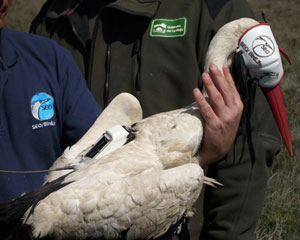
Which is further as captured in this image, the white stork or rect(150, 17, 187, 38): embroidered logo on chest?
rect(150, 17, 187, 38): embroidered logo on chest

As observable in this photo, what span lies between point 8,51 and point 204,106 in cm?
132

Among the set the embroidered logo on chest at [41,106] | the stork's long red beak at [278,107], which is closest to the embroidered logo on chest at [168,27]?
the stork's long red beak at [278,107]

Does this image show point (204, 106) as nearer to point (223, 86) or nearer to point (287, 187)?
point (223, 86)

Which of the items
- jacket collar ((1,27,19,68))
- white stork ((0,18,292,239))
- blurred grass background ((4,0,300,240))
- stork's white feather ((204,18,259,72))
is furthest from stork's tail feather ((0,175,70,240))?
blurred grass background ((4,0,300,240))

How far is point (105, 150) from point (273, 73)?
116 cm

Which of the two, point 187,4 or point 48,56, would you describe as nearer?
point 48,56

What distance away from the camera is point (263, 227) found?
414 cm

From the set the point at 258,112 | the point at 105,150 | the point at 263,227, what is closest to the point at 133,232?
the point at 105,150

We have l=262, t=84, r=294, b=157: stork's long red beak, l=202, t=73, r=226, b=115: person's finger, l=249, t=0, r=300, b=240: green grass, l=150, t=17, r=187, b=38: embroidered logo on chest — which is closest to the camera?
l=202, t=73, r=226, b=115: person's finger

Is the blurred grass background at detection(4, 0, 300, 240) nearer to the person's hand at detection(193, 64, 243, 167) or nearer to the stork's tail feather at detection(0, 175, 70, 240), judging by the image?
the person's hand at detection(193, 64, 243, 167)

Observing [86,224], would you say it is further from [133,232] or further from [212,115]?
[212,115]

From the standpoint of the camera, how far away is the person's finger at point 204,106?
2.36 metres

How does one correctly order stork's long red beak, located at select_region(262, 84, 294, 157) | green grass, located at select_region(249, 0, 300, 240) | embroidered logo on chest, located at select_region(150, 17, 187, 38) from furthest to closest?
1. green grass, located at select_region(249, 0, 300, 240)
2. embroidered logo on chest, located at select_region(150, 17, 187, 38)
3. stork's long red beak, located at select_region(262, 84, 294, 157)

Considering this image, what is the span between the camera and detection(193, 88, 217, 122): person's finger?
92.8 inches
